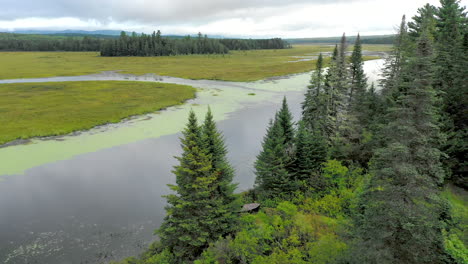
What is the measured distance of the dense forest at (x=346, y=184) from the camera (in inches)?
426

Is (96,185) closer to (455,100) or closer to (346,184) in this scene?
(346,184)

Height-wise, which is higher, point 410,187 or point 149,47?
point 149,47

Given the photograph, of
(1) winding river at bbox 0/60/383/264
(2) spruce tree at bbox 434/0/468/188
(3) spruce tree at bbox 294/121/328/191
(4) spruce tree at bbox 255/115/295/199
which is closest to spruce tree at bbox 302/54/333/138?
(3) spruce tree at bbox 294/121/328/191

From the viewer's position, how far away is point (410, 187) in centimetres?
1066

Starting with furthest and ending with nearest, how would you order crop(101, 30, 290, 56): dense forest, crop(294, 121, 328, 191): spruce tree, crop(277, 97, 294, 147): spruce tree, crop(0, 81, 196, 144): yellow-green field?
crop(101, 30, 290, 56): dense forest < crop(0, 81, 196, 144): yellow-green field < crop(277, 97, 294, 147): spruce tree < crop(294, 121, 328, 191): spruce tree

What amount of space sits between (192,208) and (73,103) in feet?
174

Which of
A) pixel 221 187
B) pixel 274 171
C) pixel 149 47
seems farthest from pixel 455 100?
pixel 149 47

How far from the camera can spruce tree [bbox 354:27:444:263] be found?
1053 centimetres

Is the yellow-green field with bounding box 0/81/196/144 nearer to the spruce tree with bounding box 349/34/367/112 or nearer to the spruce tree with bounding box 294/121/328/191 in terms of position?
the spruce tree with bounding box 294/121/328/191

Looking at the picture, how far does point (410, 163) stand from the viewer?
10.9 m

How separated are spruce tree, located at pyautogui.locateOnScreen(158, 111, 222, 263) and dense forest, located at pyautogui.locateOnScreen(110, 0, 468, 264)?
72 millimetres

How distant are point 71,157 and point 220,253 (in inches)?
1009

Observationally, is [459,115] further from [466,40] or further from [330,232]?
[330,232]

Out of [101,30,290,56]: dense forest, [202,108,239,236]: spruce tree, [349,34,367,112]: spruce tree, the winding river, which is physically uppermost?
[101,30,290,56]: dense forest
